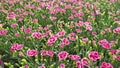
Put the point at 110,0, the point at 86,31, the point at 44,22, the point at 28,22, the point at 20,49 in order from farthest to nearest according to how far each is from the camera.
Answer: the point at 110,0, the point at 44,22, the point at 28,22, the point at 86,31, the point at 20,49

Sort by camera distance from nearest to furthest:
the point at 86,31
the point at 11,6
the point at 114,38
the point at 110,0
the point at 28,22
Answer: the point at 114,38 → the point at 86,31 → the point at 28,22 → the point at 11,6 → the point at 110,0

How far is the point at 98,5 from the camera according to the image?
534 cm

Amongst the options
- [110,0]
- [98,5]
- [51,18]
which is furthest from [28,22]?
[110,0]

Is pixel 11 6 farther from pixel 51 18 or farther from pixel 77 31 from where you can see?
pixel 77 31

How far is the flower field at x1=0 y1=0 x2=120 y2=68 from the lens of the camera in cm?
306

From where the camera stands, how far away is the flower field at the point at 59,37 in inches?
120

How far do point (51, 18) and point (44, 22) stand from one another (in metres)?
0.28

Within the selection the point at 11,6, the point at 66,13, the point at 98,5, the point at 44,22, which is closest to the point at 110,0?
the point at 98,5

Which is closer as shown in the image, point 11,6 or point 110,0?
point 11,6

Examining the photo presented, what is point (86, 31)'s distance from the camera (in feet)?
13.1

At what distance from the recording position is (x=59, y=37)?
3.59 m

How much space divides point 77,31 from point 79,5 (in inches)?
62.3

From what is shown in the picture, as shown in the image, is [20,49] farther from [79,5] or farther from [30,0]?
[30,0]

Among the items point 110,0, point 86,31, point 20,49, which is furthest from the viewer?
point 110,0
